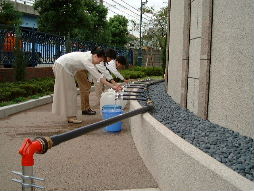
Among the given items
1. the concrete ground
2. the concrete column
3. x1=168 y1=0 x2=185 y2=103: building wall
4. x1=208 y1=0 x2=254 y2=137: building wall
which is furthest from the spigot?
x1=168 y1=0 x2=185 y2=103: building wall

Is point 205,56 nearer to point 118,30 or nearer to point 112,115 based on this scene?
point 112,115

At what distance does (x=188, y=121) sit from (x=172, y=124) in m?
0.38

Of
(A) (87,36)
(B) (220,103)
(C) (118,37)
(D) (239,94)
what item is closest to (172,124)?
(B) (220,103)

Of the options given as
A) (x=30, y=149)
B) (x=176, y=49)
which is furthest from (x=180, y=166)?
(x=176, y=49)

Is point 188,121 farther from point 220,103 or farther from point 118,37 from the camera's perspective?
point 118,37

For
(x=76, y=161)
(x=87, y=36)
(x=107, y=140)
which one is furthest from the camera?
(x=87, y=36)

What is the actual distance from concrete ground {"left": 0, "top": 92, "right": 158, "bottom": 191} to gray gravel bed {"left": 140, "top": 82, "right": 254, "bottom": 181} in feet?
2.11

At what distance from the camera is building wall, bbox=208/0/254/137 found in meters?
3.74

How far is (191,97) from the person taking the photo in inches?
227

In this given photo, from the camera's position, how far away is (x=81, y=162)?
14.5ft

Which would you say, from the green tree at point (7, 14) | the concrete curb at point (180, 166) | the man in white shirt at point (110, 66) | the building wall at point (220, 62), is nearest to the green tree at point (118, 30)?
the green tree at point (7, 14)

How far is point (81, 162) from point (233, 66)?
7.14 ft

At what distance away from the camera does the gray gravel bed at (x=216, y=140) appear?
2.75 meters

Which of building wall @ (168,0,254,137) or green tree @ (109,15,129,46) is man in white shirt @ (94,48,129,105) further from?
green tree @ (109,15,129,46)
